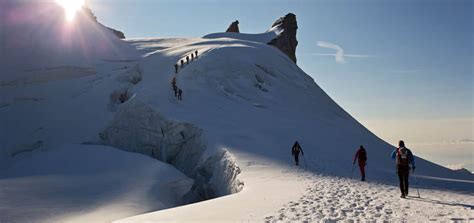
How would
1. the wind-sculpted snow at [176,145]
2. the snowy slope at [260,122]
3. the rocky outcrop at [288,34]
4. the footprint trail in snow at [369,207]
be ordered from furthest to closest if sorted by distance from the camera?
the rocky outcrop at [288,34] → the wind-sculpted snow at [176,145] → the snowy slope at [260,122] → the footprint trail in snow at [369,207]

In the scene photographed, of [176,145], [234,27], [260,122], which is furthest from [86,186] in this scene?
[234,27]

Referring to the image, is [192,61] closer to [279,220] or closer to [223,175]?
[223,175]

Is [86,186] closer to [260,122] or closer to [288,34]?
[260,122]

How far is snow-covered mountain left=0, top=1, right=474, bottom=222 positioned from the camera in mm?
17219

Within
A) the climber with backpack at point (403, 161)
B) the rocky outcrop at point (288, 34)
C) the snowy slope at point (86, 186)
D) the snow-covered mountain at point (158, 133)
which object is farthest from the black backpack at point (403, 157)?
the rocky outcrop at point (288, 34)

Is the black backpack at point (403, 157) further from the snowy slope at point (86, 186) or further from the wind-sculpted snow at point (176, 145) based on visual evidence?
the snowy slope at point (86, 186)

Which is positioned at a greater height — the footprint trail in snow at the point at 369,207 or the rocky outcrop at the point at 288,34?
the rocky outcrop at the point at 288,34

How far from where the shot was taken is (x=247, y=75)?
40.6m

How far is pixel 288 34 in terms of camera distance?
295 ft

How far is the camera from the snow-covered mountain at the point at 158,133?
1722 centimetres

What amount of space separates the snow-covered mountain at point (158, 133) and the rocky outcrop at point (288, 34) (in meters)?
36.7

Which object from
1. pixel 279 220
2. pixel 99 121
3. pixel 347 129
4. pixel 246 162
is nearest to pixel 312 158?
pixel 246 162

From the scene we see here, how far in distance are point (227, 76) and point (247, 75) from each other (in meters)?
2.44

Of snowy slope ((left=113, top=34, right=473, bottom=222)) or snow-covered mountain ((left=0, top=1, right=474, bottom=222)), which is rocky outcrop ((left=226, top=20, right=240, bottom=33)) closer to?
snow-covered mountain ((left=0, top=1, right=474, bottom=222))
